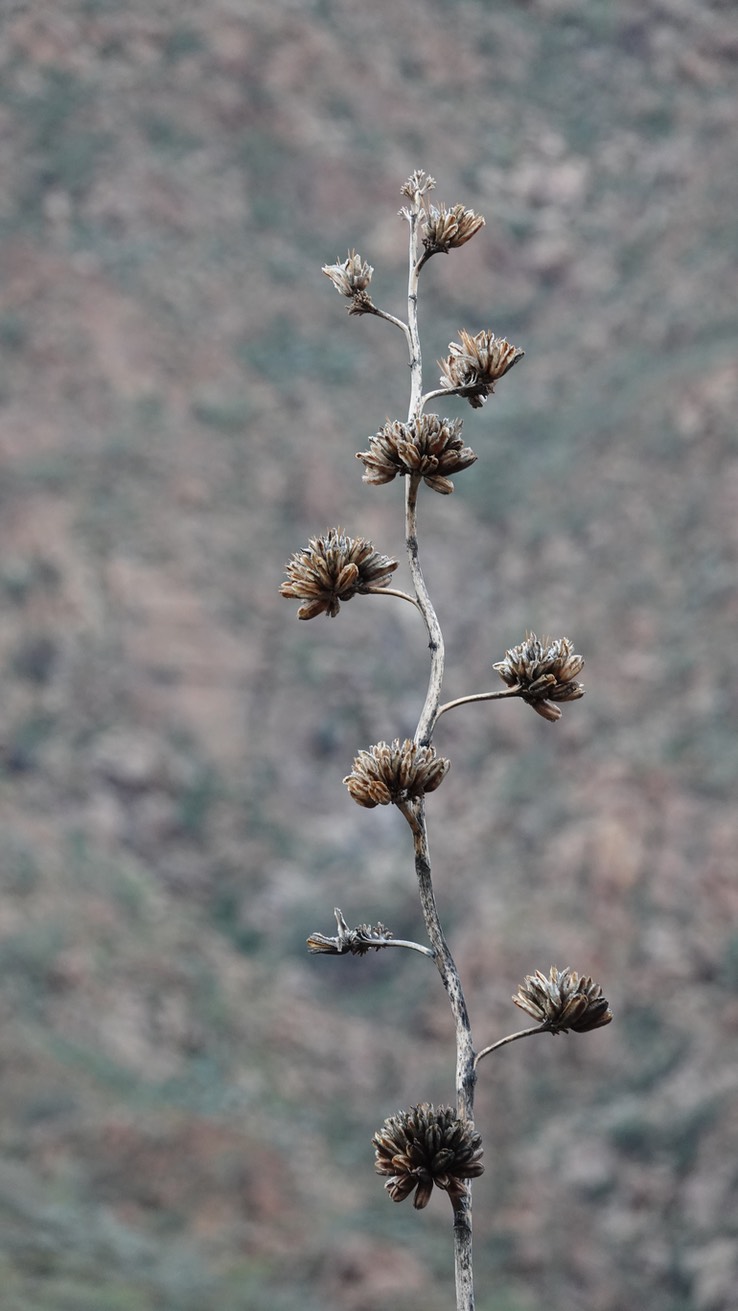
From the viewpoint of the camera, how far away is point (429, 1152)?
264 cm

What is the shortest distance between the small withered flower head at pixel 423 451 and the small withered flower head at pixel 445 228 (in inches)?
20.6

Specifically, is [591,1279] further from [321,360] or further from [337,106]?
[337,106]

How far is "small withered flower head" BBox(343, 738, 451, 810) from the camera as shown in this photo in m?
2.81

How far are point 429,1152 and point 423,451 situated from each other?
4.59 feet

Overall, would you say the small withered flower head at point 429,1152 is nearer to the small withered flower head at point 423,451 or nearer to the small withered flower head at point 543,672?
the small withered flower head at point 543,672

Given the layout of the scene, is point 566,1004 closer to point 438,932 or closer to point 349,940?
point 438,932

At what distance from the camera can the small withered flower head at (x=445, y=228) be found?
334cm

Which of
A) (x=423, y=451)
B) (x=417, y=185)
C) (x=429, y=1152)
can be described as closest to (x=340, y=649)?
(x=417, y=185)

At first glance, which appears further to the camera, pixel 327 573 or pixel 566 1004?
pixel 327 573

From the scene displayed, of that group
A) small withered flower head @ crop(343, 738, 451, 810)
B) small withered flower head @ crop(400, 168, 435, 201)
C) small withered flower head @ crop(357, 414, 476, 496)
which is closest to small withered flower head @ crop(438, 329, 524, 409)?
small withered flower head @ crop(357, 414, 476, 496)

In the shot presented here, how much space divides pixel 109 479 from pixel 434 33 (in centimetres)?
1154

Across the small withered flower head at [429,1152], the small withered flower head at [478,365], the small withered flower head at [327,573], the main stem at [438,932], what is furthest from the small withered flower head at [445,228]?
the small withered flower head at [429,1152]

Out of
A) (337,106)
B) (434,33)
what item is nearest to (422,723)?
(337,106)

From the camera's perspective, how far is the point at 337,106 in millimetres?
22734
